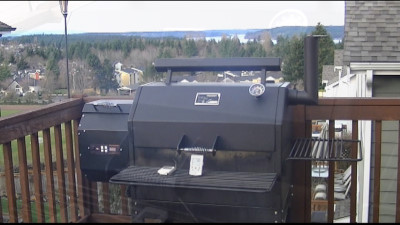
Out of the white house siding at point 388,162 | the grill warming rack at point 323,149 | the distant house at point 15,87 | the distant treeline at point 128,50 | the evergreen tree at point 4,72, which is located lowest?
the white house siding at point 388,162

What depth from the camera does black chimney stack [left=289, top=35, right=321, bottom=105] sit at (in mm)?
2020

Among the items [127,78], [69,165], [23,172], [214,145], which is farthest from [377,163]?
[23,172]

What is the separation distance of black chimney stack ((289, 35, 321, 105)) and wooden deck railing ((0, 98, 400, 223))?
24 centimetres

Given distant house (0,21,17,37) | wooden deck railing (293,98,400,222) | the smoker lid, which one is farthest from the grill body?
distant house (0,21,17,37)

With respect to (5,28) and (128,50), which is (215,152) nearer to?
(128,50)

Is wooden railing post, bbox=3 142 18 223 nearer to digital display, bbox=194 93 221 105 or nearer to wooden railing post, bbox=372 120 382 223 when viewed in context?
digital display, bbox=194 93 221 105

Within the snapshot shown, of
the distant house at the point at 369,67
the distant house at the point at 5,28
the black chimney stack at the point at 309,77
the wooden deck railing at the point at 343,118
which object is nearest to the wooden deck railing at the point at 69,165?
the wooden deck railing at the point at 343,118

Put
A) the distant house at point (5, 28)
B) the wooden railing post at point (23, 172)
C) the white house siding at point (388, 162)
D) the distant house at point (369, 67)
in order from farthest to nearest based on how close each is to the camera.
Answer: the white house siding at point (388, 162), the wooden railing post at point (23, 172), the distant house at point (369, 67), the distant house at point (5, 28)

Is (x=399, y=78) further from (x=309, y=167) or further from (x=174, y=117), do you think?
(x=174, y=117)

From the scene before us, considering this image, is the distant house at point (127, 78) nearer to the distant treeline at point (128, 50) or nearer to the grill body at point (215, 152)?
the distant treeline at point (128, 50)

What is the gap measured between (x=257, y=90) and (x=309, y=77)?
0.23m

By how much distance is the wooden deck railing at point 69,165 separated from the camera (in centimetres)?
215

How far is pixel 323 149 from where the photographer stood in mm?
2199

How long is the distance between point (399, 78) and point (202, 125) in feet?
6.20
